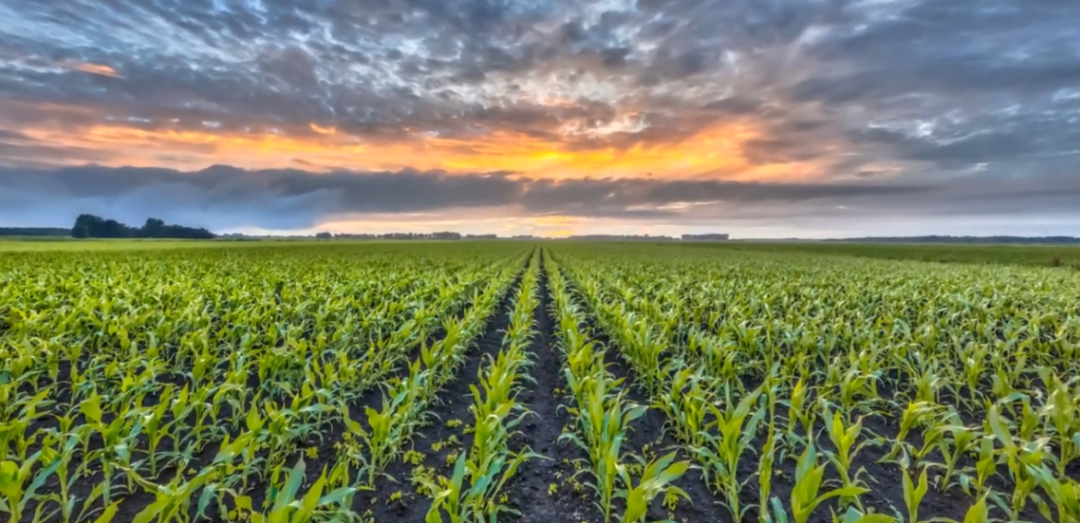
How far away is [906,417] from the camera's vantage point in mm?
3799

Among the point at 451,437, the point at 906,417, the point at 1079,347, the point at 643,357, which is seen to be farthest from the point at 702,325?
the point at 451,437

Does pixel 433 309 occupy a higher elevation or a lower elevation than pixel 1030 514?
higher

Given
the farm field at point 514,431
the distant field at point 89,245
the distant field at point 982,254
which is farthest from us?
the distant field at point 982,254

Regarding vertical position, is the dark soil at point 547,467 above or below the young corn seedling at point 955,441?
below

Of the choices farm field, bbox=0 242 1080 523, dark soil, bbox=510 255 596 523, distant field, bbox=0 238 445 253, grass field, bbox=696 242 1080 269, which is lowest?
dark soil, bbox=510 255 596 523

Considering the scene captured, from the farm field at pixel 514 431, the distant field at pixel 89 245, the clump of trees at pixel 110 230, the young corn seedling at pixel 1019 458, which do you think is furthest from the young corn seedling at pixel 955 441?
the clump of trees at pixel 110 230

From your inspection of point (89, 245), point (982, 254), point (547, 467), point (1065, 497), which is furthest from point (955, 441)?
point (89, 245)

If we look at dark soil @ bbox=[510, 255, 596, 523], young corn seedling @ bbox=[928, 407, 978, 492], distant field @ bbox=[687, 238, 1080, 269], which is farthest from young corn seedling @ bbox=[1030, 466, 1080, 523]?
distant field @ bbox=[687, 238, 1080, 269]

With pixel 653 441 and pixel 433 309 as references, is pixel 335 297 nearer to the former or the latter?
pixel 433 309

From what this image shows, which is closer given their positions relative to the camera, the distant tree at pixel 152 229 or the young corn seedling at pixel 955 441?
the young corn seedling at pixel 955 441

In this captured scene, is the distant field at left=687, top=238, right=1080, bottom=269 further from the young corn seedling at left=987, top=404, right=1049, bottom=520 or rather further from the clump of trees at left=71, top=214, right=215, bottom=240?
the clump of trees at left=71, top=214, right=215, bottom=240

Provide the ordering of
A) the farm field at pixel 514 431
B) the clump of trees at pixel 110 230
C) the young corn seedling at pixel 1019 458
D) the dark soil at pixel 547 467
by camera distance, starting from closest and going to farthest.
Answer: the young corn seedling at pixel 1019 458, the farm field at pixel 514 431, the dark soil at pixel 547 467, the clump of trees at pixel 110 230

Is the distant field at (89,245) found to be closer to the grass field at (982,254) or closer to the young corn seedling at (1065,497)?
the young corn seedling at (1065,497)

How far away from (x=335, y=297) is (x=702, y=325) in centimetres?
739
